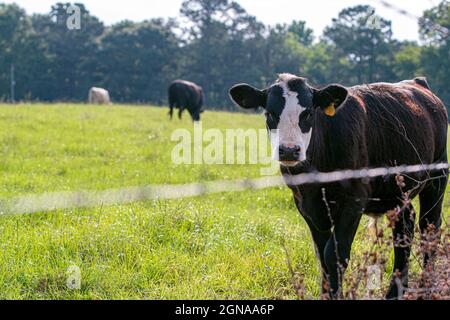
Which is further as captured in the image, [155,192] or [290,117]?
[155,192]

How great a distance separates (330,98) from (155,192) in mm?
2421

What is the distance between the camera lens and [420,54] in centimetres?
4191

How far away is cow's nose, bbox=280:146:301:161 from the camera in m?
3.75

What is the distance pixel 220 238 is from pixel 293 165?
1548 millimetres

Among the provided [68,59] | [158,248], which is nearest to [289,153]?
[158,248]

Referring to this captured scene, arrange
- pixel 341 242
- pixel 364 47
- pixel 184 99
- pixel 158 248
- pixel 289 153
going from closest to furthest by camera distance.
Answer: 1. pixel 289 153
2. pixel 341 242
3. pixel 158 248
4. pixel 184 99
5. pixel 364 47

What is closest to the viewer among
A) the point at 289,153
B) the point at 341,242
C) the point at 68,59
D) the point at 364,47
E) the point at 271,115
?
the point at 289,153

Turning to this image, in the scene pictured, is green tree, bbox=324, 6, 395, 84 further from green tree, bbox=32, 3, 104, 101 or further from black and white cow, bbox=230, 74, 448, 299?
black and white cow, bbox=230, 74, 448, 299

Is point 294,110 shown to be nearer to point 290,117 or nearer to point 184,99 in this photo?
point 290,117

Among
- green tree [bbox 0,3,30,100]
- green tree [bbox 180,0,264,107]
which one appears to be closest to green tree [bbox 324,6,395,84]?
green tree [bbox 180,0,264,107]

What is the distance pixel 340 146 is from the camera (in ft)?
13.3

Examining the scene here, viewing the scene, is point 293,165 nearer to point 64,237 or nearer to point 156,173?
point 64,237

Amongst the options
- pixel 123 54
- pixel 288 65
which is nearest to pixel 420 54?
pixel 288 65

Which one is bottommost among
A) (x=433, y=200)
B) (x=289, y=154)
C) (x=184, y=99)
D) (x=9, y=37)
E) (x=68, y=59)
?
Result: (x=433, y=200)
